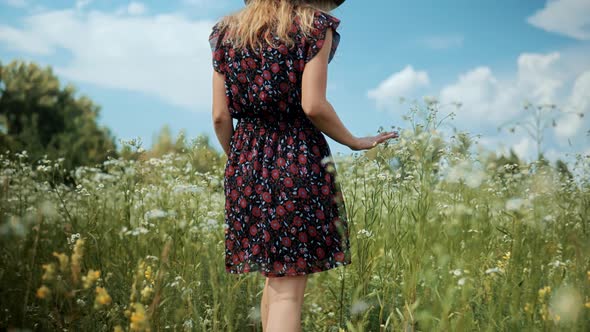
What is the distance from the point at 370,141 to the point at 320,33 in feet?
1.90

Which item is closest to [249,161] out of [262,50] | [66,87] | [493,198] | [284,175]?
[284,175]

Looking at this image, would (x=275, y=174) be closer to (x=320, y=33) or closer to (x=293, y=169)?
(x=293, y=169)

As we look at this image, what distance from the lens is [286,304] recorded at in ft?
9.34

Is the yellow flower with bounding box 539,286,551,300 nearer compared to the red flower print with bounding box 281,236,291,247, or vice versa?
the yellow flower with bounding box 539,286,551,300

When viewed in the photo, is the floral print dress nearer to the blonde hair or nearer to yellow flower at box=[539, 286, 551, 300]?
the blonde hair

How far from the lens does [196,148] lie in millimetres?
4086

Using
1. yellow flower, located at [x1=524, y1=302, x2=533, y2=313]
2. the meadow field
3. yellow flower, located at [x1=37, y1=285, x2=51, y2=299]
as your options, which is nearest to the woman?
the meadow field

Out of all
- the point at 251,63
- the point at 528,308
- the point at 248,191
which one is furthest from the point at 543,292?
the point at 251,63

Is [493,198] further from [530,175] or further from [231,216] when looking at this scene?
[231,216]

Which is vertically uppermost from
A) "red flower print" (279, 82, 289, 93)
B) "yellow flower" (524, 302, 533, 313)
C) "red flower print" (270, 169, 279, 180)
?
"red flower print" (279, 82, 289, 93)

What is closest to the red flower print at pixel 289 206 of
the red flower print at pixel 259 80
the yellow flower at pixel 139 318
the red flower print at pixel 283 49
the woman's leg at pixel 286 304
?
the woman's leg at pixel 286 304

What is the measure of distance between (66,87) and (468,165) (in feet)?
67.1

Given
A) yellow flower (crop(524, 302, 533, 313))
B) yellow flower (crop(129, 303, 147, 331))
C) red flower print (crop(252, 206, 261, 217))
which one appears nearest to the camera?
yellow flower (crop(129, 303, 147, 331))

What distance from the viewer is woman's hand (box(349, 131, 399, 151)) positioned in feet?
9.64
